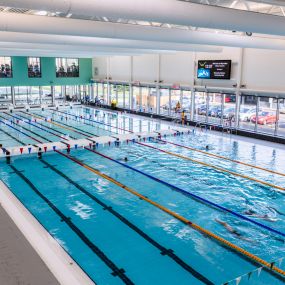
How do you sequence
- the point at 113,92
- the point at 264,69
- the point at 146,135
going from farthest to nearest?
1. the point at 113,92
2. the point at 264,69
3. the point at 146,135

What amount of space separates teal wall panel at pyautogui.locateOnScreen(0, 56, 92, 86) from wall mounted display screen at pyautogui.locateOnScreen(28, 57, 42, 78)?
9.4 inches

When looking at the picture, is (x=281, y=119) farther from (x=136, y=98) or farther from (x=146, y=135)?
(x=136, y=98)

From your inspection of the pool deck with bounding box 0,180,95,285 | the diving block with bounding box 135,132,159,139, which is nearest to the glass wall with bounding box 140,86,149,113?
the diving block with bounding box 135,132,159,139

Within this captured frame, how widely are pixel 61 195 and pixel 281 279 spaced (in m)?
5.05

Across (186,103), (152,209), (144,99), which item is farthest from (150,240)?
(144,99)

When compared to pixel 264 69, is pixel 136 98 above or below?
below

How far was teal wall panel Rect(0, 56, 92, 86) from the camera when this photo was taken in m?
24.1

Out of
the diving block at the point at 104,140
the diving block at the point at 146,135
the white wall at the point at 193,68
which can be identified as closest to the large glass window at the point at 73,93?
the white wall at the point at 193,68

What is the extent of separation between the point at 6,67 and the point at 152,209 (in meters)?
20.9

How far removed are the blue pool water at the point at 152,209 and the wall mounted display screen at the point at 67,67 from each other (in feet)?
47.4

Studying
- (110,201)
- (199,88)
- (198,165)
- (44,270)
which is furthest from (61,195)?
(199,88)

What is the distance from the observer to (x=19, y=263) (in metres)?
2.03

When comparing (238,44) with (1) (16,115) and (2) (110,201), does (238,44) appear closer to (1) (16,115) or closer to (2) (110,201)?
(2) (110,201)

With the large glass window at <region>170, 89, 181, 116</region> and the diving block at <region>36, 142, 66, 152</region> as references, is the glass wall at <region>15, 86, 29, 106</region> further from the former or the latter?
the diving block at <region>36, 142, 66, 152</region>
